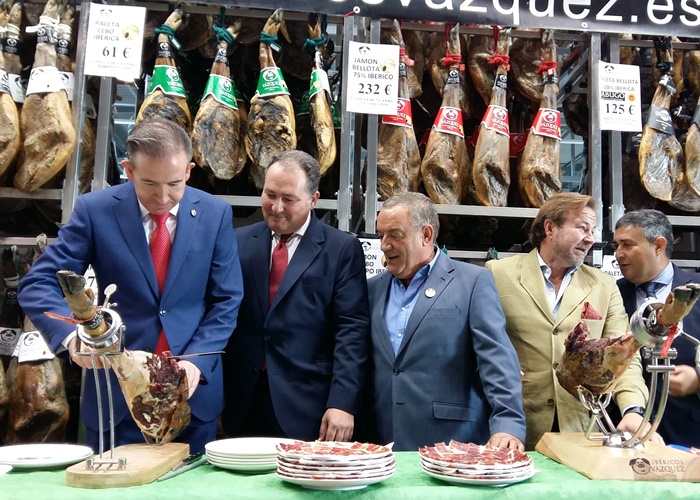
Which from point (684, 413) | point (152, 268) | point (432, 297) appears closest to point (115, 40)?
point (152, 268)

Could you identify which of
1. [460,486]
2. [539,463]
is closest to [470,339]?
[539,463]

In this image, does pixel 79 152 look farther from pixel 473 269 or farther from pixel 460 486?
pixel 460 486

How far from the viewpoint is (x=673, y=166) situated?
4.27 meters

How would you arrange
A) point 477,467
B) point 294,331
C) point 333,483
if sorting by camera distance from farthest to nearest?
1. point 294,331
2. point 477,467
3. point 333,483

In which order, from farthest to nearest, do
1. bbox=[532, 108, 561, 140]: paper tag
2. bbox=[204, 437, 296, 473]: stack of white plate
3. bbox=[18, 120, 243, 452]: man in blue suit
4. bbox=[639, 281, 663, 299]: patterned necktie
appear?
1. bbox=[532, 108, 561, 140]: paper tag
2. bbox=[639, 281, 663, 299]: patterned necktie
3. bbox=[18, 120, 243, 452]: man in blue suit
4. bbox=[204, 437, 296, 473]: stack of white plate

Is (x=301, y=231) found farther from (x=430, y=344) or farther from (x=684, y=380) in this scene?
(x=684, y=380)

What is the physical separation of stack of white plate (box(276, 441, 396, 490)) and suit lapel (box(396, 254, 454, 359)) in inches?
43.7

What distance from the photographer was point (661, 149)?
167 inches

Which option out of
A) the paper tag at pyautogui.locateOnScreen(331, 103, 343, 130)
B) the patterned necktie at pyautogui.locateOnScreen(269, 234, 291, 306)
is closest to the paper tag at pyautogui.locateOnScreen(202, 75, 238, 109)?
the paper tag at pyautogui.locateOnScreen(331, 103, 343, 130)

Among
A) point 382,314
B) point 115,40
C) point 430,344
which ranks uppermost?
point 115,40

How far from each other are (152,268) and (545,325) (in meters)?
1.82

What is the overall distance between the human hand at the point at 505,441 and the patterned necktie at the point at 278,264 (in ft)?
4.00

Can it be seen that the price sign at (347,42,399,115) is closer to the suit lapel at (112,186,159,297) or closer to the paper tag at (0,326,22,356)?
the suit lapel at (112,186,159,297)

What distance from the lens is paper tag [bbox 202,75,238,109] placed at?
3941 millimetres
